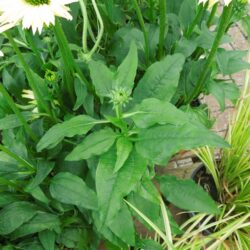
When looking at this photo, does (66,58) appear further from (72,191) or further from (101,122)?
(72,191)

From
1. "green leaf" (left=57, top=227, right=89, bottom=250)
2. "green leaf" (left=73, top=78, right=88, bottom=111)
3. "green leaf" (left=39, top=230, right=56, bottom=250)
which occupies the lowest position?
"green leaf" (left=57, top=227, right=89, bottom=250)

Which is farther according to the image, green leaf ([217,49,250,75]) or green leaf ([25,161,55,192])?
green leaf ([217,49,250,75])

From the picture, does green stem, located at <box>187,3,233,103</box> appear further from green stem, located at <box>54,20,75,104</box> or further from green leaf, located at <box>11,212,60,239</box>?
green leaf, located at <box>11,212,60,239</box>

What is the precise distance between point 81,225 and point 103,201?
272mm

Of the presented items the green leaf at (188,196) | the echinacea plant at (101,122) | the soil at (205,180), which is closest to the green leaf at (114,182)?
the echinacea plant at (101,122)

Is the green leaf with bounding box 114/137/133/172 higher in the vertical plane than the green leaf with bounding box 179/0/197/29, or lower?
lower

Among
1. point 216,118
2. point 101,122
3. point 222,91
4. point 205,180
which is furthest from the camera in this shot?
point 216,118

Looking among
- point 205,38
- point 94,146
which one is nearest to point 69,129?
point 94,146

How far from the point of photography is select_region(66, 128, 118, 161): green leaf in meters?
0.62

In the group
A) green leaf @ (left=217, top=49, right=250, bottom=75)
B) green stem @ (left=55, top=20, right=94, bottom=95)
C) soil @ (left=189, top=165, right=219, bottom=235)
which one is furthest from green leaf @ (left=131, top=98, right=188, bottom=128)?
soil @ (left=189, top=165, right=219, bottom=235)

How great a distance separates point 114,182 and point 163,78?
0.22m

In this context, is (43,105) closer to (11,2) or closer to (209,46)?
(11,2)

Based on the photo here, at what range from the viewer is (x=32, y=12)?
53cm

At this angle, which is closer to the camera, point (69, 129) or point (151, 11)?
point (69, 129)
